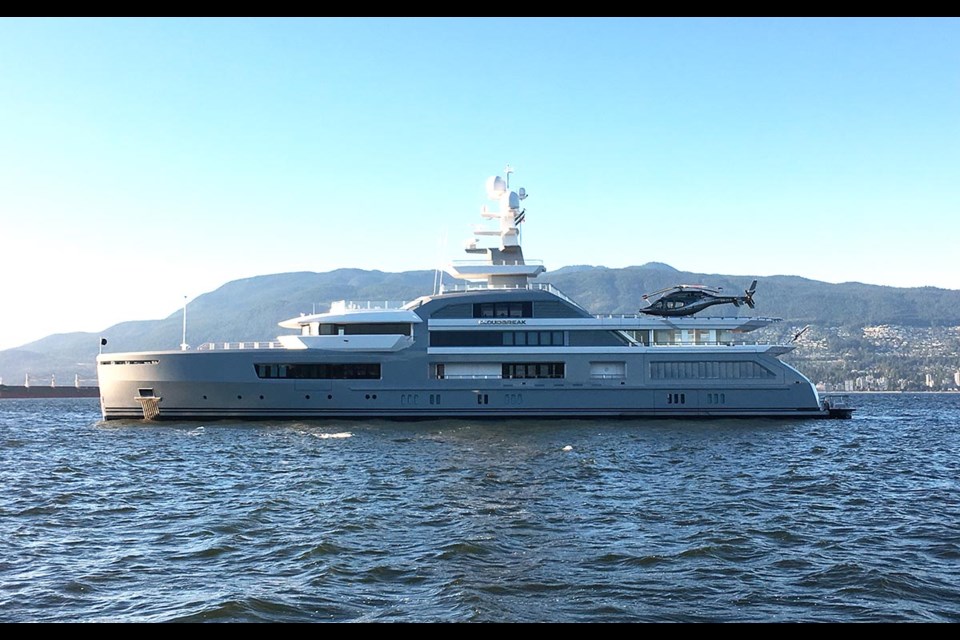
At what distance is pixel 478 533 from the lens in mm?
13586

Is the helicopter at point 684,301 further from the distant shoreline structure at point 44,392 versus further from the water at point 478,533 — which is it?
the distant shoreline structure at point 44,392

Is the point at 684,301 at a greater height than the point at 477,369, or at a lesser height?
greater

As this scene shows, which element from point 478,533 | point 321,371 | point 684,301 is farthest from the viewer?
point 684,301

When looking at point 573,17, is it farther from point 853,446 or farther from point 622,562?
point 853,446

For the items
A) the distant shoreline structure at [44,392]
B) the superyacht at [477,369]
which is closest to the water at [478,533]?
the superyacht at [477,369]

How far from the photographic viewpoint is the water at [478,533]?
991 cm

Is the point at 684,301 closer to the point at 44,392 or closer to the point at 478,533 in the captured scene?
the point at 478,533

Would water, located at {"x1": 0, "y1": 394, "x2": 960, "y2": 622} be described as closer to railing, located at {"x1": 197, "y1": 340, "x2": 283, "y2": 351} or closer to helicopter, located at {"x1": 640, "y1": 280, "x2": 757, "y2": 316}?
railing, located at {"x1": 197, "y1": 340, "x2": 283, "y2": 351}

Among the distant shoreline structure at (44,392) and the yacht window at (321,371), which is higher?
the yacht window at (321,371)

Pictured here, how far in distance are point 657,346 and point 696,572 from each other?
2603 centimetres

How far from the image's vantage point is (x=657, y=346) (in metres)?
36.7

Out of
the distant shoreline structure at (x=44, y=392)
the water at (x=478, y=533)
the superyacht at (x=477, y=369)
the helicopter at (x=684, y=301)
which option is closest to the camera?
the water at (x=478, y=533)

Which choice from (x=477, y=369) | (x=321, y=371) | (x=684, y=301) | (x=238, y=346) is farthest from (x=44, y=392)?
(x=684, y=301)
